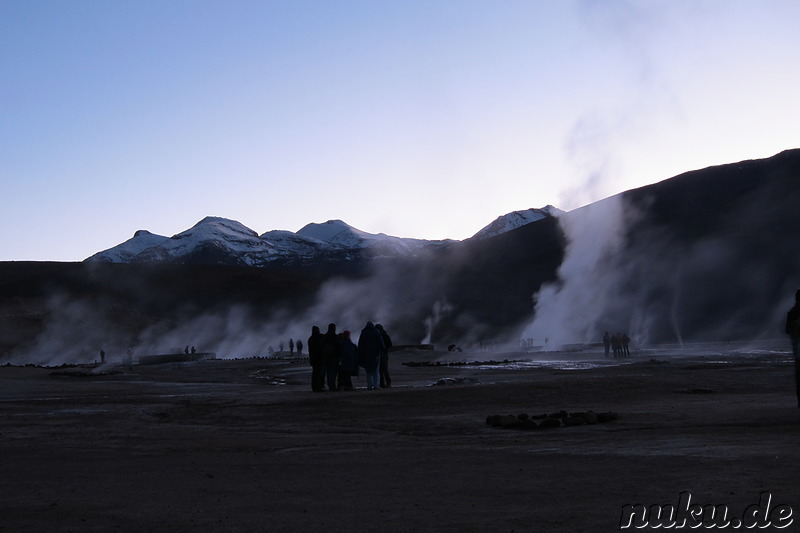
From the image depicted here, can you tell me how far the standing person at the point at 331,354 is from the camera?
25141 millimetres

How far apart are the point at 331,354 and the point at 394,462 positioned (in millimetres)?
14538

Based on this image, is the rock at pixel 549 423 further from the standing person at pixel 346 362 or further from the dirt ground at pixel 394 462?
the standing person at pixel 346 362

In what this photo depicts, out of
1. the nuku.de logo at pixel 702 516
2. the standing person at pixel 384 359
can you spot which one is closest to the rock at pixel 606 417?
the nuku.de logo at pixel 702 516

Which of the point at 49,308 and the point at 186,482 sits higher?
the point at 49,308

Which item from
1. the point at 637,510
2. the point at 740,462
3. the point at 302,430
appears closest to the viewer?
the point at 637,510

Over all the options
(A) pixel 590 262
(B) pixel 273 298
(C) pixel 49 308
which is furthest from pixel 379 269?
(C) pixel 49 308

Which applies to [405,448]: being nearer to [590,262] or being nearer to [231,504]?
[231,504]

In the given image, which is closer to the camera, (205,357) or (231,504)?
(231,504)

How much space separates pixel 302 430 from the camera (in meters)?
15.7

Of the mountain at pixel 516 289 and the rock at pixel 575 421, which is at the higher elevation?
the mountain at pixel 516 289

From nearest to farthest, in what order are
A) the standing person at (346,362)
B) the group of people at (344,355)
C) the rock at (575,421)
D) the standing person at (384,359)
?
the rock at (575,421) < the group of people at (344,355) < the standing person at (346,362) < the standing person at (384,359)

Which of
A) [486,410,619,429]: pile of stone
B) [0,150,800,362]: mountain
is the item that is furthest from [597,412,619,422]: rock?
[0,150,800,362]: mountain

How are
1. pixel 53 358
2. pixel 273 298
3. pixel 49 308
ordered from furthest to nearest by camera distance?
1. pixel 273 298
2. pixel 49 308
3. pixel 53 358

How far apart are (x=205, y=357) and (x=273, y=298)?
6405cm
